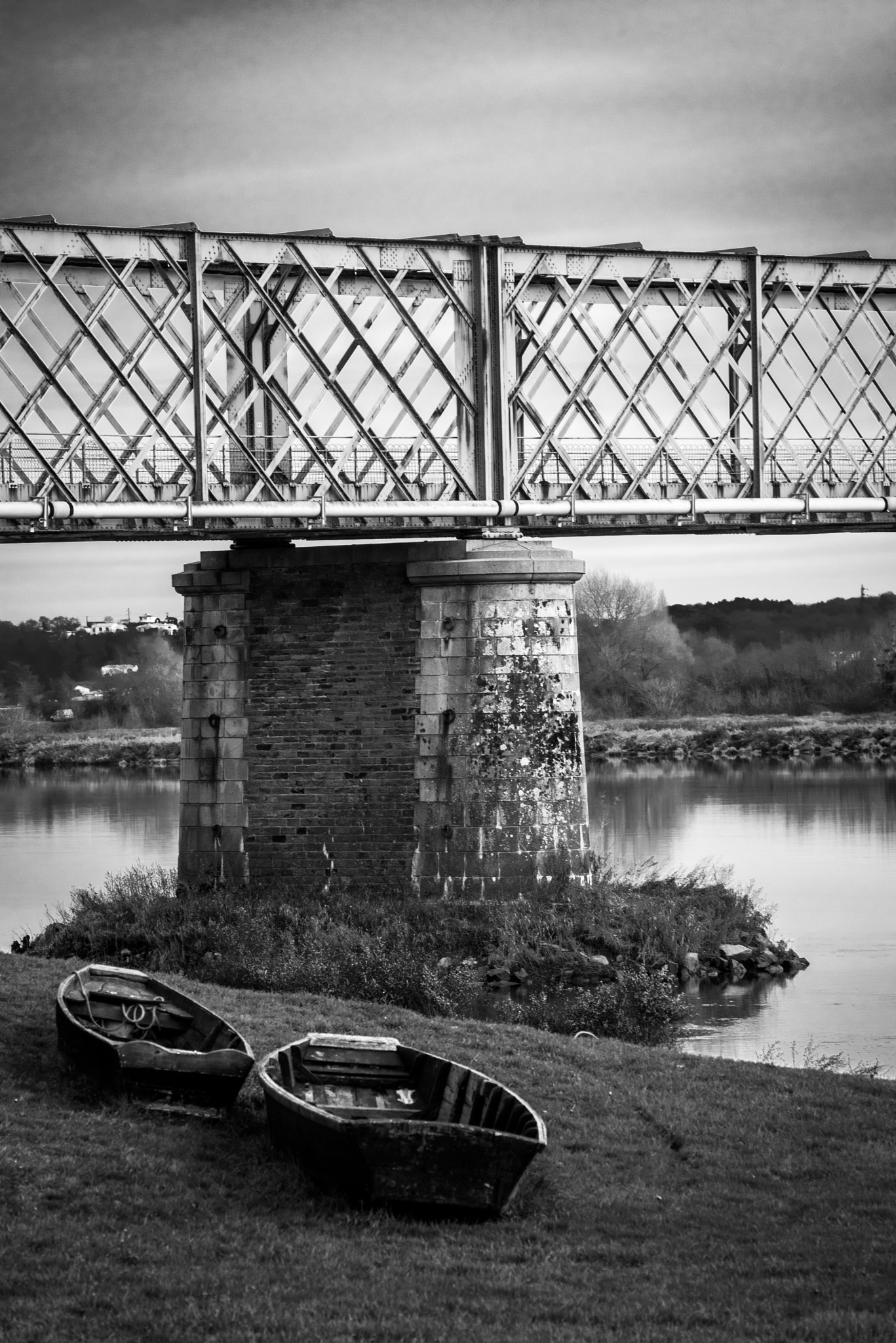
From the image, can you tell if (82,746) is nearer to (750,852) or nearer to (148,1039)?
(750,852)

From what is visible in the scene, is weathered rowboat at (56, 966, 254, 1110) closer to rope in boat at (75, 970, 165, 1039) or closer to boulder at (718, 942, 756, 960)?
rope in boat at (75, 970, 165, 1039)

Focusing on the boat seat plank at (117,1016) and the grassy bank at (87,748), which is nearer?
the boat seat plank at (117,1016)

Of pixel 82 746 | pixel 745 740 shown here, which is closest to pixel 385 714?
pixel 745 740

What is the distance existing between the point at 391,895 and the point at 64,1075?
12.6m

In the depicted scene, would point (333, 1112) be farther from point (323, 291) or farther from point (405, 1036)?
point (323, 291)

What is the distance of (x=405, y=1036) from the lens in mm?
16234

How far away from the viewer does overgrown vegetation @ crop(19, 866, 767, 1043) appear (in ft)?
71.0

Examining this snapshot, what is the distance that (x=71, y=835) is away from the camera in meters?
47.7

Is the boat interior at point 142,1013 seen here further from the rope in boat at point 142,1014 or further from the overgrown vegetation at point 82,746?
the overgrown vegetation at point 82,746

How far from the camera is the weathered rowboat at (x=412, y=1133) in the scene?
34.3 ft

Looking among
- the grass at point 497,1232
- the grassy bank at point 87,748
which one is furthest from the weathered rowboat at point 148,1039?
the grassy bank at point 87,748

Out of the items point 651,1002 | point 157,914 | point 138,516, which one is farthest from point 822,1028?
point 138,516

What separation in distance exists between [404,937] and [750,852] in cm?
1687

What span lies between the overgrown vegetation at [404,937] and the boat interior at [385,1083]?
295 inches
